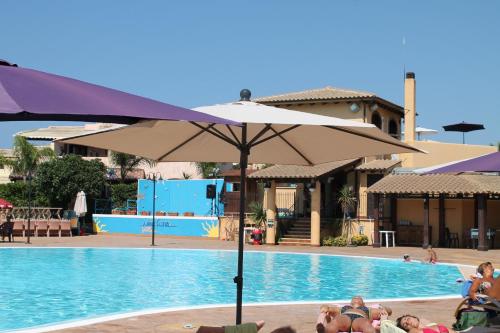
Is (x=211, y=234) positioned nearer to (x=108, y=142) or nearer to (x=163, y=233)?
(x=163, y=233)

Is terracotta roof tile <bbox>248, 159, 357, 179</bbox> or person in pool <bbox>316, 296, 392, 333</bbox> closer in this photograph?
person in pool <bbox>316, 296, 392, 333</bbox>

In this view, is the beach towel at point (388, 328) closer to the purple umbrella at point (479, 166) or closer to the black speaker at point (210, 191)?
the purple umbrella at point (479, 166)

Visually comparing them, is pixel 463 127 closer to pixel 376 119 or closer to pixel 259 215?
pixel 376 119

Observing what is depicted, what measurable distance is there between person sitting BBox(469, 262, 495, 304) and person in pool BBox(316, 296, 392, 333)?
174 centimetres

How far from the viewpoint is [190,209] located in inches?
1511

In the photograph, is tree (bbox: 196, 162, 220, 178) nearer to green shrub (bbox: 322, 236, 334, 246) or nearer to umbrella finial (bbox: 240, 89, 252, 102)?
green shrub (bbox: 322, 236, 334, 246)

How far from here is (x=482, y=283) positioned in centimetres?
876

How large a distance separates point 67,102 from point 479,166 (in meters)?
6.76

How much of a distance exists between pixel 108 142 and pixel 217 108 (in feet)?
5.03

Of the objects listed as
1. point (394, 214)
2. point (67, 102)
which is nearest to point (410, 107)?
point (394, 214)

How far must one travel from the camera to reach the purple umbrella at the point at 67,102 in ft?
13.0

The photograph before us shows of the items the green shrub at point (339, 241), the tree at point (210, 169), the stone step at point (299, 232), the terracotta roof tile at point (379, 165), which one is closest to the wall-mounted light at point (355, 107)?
the terracotta roof tile at point (379, 165)

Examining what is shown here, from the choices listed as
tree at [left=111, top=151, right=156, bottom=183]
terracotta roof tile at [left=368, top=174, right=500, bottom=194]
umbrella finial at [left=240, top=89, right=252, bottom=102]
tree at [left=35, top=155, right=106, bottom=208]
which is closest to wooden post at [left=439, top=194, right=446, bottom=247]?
terracotta roof tile at [left=368, top=174, right=500, bottom=194]

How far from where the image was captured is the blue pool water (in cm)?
1341
